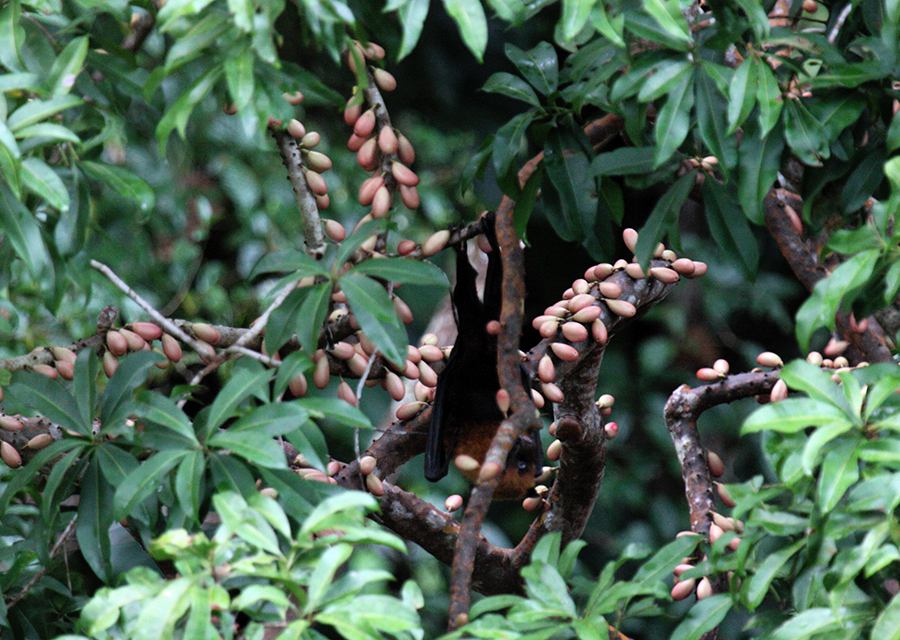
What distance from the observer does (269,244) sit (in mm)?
2609

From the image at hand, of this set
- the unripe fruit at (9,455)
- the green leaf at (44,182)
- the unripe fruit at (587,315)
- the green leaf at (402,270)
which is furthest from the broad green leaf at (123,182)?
the unripe fruit at (587,315)

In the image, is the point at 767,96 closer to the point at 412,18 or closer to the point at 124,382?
the point at 412,18

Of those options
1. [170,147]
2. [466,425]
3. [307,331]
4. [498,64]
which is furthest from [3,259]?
[498,64]

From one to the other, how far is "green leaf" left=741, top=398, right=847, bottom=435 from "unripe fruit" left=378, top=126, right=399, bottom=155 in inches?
17.2

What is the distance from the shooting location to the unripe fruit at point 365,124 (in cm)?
111

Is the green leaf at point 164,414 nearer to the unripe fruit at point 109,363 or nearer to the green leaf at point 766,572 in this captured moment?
the unripe fruit at point 109,363

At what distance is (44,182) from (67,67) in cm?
9

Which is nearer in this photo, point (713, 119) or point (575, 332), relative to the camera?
point (713, 119)

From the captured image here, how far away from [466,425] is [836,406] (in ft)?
1.51

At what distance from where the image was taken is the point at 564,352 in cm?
122

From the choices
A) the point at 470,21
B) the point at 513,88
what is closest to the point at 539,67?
the point at 513,88

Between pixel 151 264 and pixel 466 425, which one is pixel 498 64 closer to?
pixel 151 264

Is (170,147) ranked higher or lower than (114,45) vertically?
lower

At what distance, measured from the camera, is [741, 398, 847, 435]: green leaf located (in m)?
0.81
